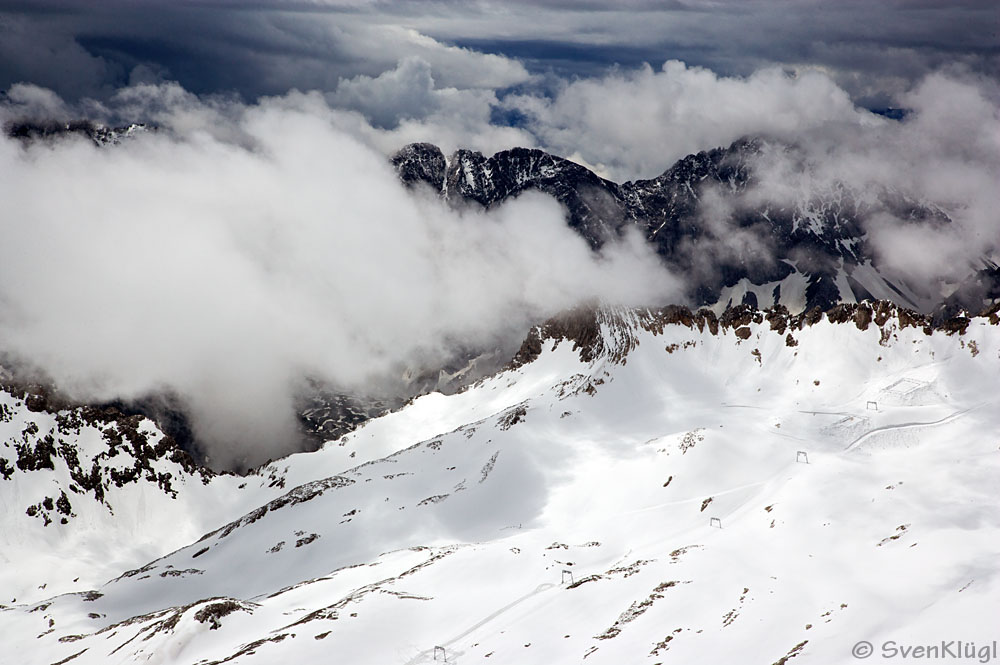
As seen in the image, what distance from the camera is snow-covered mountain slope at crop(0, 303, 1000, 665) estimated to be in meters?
58.2

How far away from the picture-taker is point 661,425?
171 m

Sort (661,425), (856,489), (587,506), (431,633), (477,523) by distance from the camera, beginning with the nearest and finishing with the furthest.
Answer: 1. (431,633)
2. (856,489)
3. (587,506)
4. (477,523)
5. (661,425)

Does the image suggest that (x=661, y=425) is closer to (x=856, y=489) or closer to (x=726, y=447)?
(x=726, y=447)

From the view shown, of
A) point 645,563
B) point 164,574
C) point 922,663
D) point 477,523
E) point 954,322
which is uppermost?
point 922,663

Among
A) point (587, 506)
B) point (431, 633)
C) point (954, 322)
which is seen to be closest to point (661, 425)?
point (587, 506)

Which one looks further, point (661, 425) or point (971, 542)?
point (661, 425)

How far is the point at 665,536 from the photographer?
10394 centimetres

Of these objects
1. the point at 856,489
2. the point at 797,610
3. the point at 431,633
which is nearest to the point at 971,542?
the point at 797,610

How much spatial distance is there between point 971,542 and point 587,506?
284 feet

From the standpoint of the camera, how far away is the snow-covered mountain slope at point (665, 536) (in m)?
58.2

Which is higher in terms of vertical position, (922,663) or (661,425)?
(922,663)

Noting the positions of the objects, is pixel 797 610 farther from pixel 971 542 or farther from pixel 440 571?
pixel 440 571

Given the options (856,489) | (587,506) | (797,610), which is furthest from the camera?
(587,506)

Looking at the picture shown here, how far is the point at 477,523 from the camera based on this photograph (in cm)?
15462
